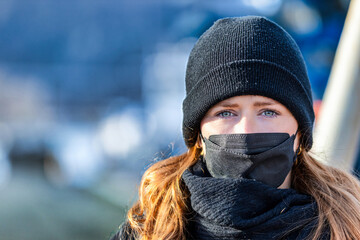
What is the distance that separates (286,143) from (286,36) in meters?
0.49

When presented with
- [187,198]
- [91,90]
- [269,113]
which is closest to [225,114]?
[269,113]

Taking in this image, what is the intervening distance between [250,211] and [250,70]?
1.86ft

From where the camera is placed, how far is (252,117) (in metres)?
1.65

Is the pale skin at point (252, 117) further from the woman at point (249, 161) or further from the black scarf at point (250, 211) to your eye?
the black scarf at point (250, 211)

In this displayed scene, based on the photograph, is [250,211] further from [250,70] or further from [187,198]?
[250,70]

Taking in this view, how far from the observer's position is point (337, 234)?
59.9 inches

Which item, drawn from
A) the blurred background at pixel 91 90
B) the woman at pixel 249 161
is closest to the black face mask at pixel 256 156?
the woman at pixel 249 161

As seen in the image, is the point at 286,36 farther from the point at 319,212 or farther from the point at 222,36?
the point at 319,212

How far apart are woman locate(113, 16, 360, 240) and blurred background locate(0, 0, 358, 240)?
3783 mm

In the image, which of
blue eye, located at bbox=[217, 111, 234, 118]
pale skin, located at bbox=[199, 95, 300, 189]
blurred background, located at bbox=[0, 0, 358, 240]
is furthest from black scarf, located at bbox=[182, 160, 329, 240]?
blurred background, located at bbox=[0, 0, 358, 240]

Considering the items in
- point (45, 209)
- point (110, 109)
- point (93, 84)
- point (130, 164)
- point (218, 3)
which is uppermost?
point (218, 3)

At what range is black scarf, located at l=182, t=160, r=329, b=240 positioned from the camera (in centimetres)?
151

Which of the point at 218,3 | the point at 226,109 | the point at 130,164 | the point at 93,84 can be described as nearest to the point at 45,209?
the point at 130,164

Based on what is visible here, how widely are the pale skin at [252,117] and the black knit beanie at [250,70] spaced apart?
0.03m
